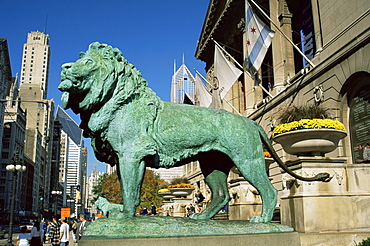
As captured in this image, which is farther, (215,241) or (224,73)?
(224,73)

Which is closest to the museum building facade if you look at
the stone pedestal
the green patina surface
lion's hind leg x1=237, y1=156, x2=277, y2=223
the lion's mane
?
the stone pedestal

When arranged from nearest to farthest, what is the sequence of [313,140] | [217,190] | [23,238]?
[217,190] < [313,140] < [23,238]

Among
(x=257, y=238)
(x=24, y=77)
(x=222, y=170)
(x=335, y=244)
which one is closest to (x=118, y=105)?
(x=222, y=170)

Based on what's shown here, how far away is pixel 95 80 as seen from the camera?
13.8 feet

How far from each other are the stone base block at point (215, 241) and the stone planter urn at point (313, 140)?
5539 millimetres

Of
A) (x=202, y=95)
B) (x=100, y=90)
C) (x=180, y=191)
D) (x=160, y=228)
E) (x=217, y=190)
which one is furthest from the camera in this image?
(x=202, y=95)

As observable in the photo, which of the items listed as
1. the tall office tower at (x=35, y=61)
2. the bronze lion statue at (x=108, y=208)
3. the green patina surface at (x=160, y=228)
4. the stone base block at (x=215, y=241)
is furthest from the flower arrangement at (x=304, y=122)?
the tall office tower at (x=35, y=61)

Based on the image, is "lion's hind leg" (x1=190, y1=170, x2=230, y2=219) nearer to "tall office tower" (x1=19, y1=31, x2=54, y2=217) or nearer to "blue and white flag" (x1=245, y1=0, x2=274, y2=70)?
"blue and white flag" (x1=245, y1=0, x2=274, y2=70)

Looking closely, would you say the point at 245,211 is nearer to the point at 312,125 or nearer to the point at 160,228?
the point at 312,125

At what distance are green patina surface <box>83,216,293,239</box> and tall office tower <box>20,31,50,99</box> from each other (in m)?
179

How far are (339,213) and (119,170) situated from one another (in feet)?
21.2

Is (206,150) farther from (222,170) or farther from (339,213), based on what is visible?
(339,213)

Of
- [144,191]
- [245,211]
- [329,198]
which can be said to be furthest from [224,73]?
[144,191]

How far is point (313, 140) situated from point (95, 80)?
689cm
